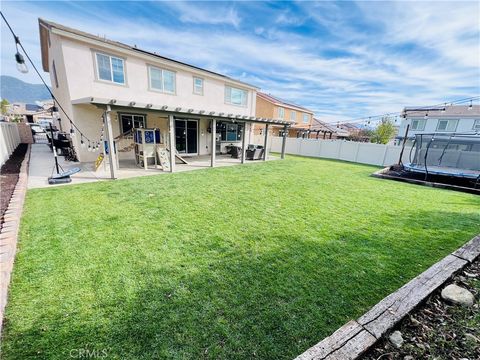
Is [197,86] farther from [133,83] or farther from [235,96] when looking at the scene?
[133,83]

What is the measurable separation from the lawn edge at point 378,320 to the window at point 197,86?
12.4 meters

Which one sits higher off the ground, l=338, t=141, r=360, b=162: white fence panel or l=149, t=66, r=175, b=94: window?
l=149, t=66, r=175, b=94: window

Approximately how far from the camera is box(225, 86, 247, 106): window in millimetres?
13773

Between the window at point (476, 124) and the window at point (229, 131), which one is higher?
the window at point (476, 124)

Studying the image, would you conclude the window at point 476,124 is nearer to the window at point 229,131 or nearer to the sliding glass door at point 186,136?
the window at point 229,131

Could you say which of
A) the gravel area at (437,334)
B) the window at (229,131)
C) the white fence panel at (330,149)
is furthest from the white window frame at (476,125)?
the gravel area at (437,334)

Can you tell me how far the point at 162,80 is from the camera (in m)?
10.5

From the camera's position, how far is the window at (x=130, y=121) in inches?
380

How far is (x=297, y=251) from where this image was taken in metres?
3.13

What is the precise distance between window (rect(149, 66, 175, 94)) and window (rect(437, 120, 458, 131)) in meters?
31.9

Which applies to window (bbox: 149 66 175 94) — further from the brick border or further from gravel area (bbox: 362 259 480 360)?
gravel area (bbox: 362 259 480 360)

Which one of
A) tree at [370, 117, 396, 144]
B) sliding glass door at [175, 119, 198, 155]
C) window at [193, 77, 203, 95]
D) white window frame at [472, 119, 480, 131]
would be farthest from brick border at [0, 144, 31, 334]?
tree at [370, 117, 396, 144]

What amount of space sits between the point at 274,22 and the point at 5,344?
12950mm

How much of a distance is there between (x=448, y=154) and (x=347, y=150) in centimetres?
624
